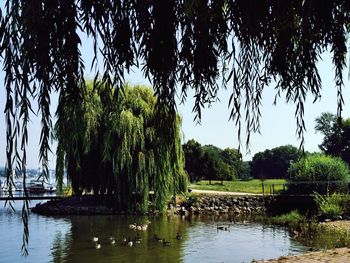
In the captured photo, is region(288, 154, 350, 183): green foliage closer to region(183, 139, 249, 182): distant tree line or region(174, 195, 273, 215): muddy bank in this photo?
region(174, 195, 273, 215): muddy bank

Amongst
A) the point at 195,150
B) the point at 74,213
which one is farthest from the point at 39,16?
the point at 195,150

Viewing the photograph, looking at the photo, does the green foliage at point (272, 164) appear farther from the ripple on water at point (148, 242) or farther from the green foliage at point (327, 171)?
the ripple on water at point (148, 242)

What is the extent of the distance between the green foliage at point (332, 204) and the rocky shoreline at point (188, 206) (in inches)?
189

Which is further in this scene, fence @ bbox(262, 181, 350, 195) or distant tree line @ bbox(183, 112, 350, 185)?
fence @ bbox(262, 181, 350, 195)

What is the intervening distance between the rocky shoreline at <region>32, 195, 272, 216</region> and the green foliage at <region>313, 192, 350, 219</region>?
4.81 meters

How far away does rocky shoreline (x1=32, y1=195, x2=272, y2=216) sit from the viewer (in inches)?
1033

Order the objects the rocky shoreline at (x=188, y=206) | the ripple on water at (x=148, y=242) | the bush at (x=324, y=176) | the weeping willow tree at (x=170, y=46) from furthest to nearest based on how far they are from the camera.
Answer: the rocky shoreline at (x=188, y=206) → the bush at (x=324, y=176) → the ripple on water at (x=148, y=242) → the weeping willow tree at (x=170, y=46)

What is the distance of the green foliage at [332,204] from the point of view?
69.2ft

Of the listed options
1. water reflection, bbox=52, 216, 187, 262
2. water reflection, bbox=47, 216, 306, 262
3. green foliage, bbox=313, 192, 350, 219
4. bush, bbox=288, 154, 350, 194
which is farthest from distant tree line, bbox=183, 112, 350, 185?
water reflection, bbox=52, 216, 187, 262

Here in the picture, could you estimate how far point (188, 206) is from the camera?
28656mm

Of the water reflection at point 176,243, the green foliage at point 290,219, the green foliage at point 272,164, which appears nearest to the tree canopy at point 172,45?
the water reflection at point 176,243

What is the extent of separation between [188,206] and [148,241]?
472 inches

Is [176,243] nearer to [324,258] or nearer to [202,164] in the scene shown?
[324,258]

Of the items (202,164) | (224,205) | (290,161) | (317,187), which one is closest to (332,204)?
(317,187)
